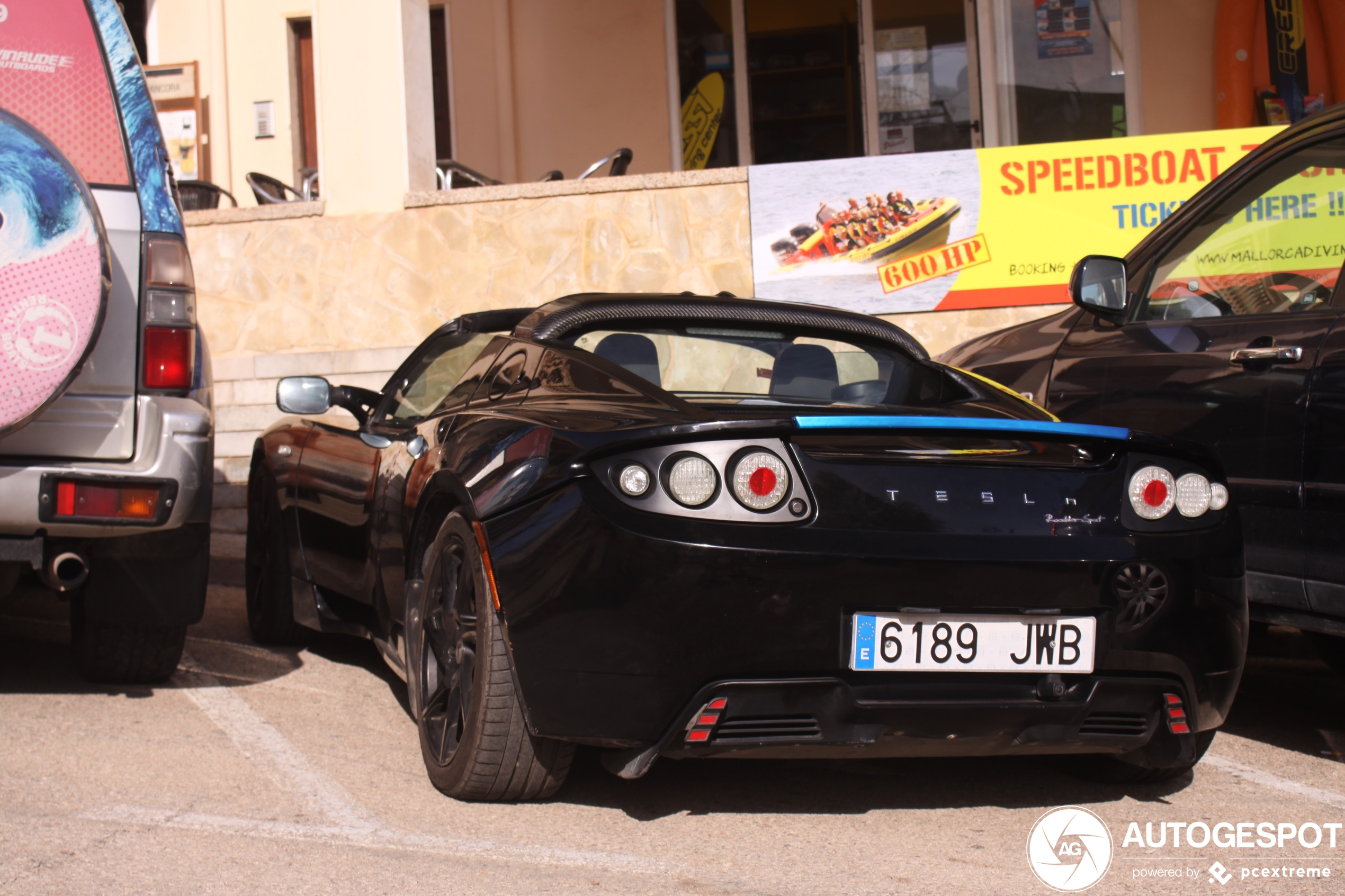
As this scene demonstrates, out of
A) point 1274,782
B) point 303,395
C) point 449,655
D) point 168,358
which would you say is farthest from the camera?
point 303,395

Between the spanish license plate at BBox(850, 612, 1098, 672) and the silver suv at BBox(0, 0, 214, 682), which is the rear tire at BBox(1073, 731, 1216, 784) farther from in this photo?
the silver suv at BBox(0, 0, 214, 682)

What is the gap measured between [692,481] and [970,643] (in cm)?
66

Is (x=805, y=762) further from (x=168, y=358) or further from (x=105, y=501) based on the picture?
(x=168, y=358)

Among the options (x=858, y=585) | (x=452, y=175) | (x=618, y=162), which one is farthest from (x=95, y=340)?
(x=452, y=175)

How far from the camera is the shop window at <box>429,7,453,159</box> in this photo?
13.4m

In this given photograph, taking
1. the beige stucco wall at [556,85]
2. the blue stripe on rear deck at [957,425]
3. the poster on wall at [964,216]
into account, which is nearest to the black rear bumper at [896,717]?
the blue stripe on rear deck at [957,425]

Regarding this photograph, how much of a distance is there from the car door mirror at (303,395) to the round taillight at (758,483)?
6.12ft

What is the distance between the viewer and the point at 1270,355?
3594 mm

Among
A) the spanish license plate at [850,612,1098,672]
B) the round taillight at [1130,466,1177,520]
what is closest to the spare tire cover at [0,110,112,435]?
the spanish license plate at [850,612,1098,672]

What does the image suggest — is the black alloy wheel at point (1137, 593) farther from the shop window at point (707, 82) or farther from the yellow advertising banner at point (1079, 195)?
the shop window at point (707, 82)

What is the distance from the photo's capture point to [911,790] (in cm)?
325

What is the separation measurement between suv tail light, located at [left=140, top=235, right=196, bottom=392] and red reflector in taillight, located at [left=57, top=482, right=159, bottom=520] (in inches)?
12.4

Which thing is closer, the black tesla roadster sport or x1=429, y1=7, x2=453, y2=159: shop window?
the black tesla roadster sport

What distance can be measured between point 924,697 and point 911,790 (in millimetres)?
642
